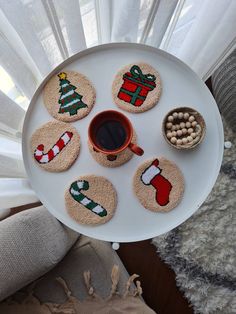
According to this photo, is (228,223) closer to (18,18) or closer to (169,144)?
(169,144)

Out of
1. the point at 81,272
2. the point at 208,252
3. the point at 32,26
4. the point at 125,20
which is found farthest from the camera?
the point at 208,252

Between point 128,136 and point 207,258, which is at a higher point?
point 128,136

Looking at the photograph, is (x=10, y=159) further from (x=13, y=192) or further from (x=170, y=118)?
(x=170, y=118)

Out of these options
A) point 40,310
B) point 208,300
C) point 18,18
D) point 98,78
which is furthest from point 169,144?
point 208,300

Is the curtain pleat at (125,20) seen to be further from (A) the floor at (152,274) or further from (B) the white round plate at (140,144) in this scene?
(A) the floor at (152,274)

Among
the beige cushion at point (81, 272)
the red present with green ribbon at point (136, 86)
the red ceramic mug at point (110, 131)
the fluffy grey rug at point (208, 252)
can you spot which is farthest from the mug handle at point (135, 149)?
the fluffy grey rug at point (208, 252)

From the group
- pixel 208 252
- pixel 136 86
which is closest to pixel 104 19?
pixel 136 86
